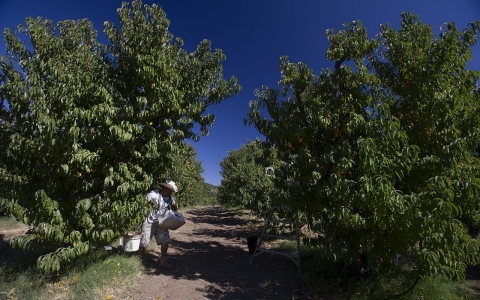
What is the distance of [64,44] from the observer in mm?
5363

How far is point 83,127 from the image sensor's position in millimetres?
4652

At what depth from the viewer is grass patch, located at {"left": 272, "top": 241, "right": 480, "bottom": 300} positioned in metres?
4.34

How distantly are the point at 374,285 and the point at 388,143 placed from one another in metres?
2.39

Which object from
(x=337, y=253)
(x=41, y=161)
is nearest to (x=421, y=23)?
(x=337, y=253)

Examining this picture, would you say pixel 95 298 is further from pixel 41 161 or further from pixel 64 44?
pixel 64 44

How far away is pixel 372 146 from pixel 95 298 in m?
4.52

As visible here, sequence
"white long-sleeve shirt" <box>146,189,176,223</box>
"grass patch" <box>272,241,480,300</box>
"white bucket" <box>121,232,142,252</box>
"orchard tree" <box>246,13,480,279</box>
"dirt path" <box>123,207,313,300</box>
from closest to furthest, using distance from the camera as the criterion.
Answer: "orchard tree" <box>246,13,480,279</box>
"grass patch" <box>272,241,480,300</box>
"dirt path" <box>123,207,313,300</box>
"white long-sleeve shirt" <box>146,189,176,223</box>
"white bucket" <box>121,232,142,252</box>

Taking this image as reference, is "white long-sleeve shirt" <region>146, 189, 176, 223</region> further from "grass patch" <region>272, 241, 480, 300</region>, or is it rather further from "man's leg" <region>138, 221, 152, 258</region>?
"grass patch" <region>272, 241, 480, 300</region>

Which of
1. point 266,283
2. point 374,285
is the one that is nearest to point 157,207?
point 266,283

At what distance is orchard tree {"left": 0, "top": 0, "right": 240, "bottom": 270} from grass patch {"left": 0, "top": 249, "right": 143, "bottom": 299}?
0.46 m

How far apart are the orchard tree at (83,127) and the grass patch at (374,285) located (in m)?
3.42

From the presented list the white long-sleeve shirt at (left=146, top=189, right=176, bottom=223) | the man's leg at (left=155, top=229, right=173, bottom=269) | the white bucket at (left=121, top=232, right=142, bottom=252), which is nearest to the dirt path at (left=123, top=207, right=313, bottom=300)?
the man's leg at (left=155, top=229, right=173, bottom=269)

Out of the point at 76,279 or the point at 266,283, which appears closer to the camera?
the point at 76,279

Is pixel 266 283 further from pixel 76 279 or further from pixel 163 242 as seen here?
pixel 76 279
